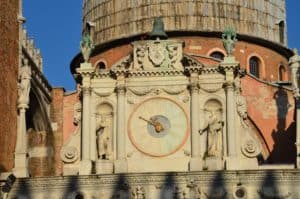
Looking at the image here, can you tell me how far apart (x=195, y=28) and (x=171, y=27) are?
2.83 feet

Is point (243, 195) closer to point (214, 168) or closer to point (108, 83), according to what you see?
point (214, 168)

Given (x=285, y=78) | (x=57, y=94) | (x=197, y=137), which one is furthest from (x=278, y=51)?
(x=197, y=137)

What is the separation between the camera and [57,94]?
1277 inches

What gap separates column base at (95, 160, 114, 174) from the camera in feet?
88.4

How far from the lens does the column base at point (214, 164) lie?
26641 mm

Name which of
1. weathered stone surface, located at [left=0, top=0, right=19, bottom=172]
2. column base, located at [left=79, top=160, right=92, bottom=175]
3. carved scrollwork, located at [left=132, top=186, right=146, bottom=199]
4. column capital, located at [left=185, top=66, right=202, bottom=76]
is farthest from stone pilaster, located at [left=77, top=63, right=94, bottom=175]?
column capital, located at [left=185, top=66, right=202, bottom=76]

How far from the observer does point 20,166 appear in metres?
27.2

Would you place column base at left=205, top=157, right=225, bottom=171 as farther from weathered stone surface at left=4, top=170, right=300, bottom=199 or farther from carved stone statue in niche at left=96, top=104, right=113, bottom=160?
carved stone statue in niche at left=96, top=104, right=113, bottom=160

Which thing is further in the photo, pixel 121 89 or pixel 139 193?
pixel 121 89

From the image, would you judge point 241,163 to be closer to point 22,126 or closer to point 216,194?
point 216,194

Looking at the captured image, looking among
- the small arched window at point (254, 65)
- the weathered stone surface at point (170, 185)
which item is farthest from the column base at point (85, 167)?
the small arched window at point (254, 65)

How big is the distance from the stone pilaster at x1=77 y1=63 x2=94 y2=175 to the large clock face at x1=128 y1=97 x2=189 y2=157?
1141mm

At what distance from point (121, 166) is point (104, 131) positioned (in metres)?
1.28

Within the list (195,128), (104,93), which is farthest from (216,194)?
(104,93)
